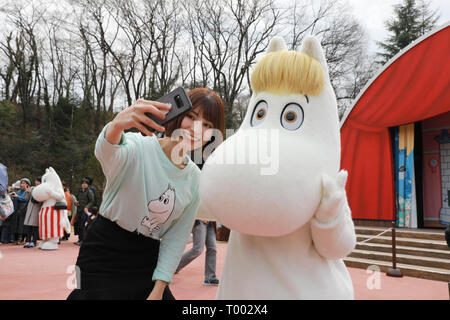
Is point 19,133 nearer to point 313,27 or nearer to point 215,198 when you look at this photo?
point 313,27

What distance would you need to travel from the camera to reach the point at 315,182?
4.50ft

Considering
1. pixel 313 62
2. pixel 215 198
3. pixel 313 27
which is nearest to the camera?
pixel 215 198

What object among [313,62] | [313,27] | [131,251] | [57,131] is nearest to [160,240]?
[131,251]

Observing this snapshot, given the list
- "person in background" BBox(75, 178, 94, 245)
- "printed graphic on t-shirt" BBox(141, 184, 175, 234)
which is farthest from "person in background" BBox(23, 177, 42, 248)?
"printed graphic on t-shirt" BBox(141, 184, 175, 234)

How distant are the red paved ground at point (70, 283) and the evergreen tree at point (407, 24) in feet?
63.0

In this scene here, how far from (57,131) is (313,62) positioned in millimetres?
22164

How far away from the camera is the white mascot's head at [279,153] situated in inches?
51.2

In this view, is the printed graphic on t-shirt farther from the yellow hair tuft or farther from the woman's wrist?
the yellow hair tuft

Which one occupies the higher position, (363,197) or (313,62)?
(313,62)

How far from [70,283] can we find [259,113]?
3185 mm

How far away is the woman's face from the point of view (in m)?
1.78

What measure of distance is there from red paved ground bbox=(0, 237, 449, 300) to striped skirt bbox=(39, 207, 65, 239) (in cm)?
113

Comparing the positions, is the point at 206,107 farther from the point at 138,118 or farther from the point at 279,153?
the point at 279,153

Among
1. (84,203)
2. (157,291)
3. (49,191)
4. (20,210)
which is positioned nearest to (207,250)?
(157,291)
